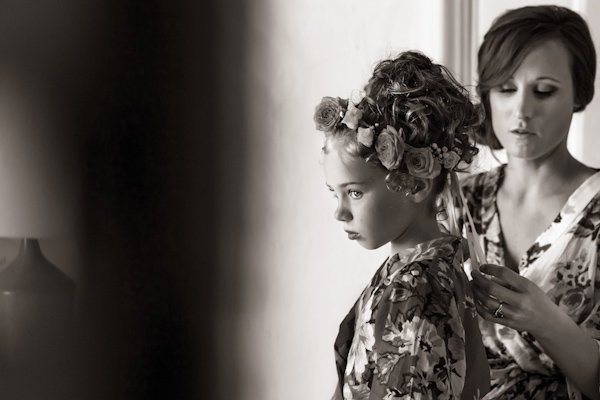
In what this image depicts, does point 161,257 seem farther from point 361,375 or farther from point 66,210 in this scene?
point 361,375

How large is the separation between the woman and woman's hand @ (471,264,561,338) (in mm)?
62

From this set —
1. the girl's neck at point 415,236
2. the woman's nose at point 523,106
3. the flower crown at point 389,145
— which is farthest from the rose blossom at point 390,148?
the woman's nose at point 523,106

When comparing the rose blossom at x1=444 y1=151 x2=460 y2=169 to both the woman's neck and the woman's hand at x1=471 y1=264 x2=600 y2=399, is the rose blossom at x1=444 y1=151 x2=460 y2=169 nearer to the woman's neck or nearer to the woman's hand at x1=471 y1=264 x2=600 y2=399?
the woman's hand at x1=471 y1=264 x2=600 y2=399

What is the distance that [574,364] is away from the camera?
3.84 feet

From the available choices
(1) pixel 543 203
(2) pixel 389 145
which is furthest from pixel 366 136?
(1) pixel 543 203

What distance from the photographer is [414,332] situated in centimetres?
85

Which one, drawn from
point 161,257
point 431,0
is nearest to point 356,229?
point 161,257

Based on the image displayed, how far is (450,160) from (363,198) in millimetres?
127

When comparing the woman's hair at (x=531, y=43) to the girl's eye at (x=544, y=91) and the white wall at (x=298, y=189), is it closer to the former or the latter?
the girl's eye at (x=544, y=91)

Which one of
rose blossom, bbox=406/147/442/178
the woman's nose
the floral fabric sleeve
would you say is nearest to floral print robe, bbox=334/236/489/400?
the floral fabric sleeve

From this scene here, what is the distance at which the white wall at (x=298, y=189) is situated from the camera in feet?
3.93

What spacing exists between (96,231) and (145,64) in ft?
0.77

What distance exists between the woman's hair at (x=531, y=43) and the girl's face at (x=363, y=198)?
51cm

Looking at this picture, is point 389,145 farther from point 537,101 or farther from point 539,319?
point 537,101
